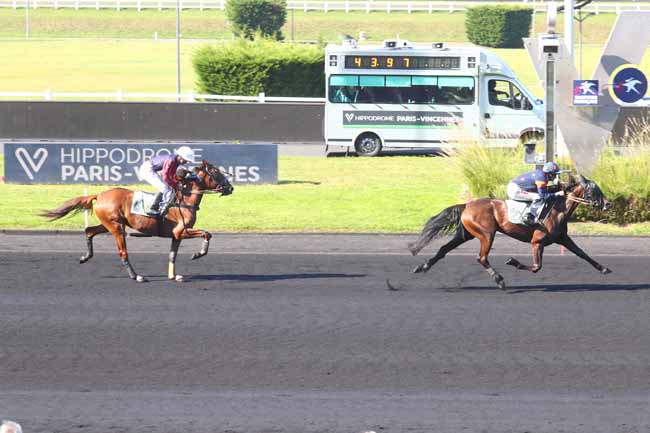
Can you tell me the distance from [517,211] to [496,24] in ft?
202

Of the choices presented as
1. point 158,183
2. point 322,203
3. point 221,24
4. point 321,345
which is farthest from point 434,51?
point 221,24

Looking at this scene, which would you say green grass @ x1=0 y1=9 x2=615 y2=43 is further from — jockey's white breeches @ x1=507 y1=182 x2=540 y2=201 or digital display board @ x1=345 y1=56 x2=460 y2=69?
jockey's white breeches @ x1=507 y1=182 x2=540 y2=201

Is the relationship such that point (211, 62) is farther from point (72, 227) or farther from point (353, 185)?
point (72, 227)

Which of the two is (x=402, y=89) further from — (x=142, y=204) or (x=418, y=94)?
(x=142, y=204)

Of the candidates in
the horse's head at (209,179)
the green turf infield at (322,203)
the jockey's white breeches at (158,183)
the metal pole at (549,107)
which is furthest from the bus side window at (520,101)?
the horse's head at (209,179)

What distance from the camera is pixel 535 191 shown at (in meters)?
14.4

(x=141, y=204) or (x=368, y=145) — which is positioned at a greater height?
(x=368, y=145)

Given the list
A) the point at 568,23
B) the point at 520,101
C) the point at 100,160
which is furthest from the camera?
the point at 520,101

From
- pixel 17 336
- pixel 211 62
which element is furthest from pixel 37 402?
pixel 211 62

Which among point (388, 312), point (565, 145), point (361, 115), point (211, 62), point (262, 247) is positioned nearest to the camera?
point (388, 312)

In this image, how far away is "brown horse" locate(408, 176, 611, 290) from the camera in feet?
46.4

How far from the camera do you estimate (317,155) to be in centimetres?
3269

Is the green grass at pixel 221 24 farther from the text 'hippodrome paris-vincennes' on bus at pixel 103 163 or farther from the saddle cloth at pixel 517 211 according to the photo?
the saddle cloth at pixel 517 211

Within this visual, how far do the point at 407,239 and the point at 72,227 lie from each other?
5.88m
